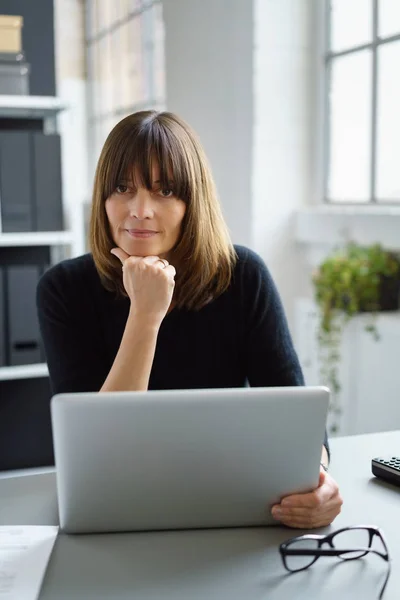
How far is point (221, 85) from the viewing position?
129 inches

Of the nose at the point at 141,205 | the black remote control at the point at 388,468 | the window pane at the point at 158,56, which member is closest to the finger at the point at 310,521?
the black remote control at the point at 388,468

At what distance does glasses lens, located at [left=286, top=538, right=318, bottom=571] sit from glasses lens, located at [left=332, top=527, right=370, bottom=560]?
3 cm

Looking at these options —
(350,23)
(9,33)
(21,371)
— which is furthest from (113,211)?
(350,23)

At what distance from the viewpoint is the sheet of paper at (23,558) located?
0.85 m

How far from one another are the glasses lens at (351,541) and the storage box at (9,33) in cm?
210

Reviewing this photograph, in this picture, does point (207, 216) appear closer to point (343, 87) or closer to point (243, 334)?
point (243, 334)

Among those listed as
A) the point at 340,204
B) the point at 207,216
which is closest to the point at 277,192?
the point at 340,204

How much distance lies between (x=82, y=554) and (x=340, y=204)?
2.40 metres

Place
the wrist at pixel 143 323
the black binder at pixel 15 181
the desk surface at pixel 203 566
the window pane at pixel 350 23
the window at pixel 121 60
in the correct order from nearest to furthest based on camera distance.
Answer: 1. the desk surface at pixel 203 566
2. the wrist at pixel 143 323
3. the black binder at pixel 15 181
4. the window pane at pixel 350 23
5. the window at pixel 121 60

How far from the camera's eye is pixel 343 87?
306 cm

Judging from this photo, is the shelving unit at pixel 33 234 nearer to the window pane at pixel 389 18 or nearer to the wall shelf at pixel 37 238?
the wall shelf at pixel 37 238

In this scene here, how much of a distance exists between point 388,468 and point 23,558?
569 millimetres

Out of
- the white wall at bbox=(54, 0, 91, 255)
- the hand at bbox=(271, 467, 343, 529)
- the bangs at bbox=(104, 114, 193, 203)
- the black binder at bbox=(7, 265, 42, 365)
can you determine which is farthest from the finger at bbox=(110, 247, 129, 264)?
the white wall at bbox=(54, 0, 91, 255)

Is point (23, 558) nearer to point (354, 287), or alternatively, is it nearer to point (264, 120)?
point (354, 287)
